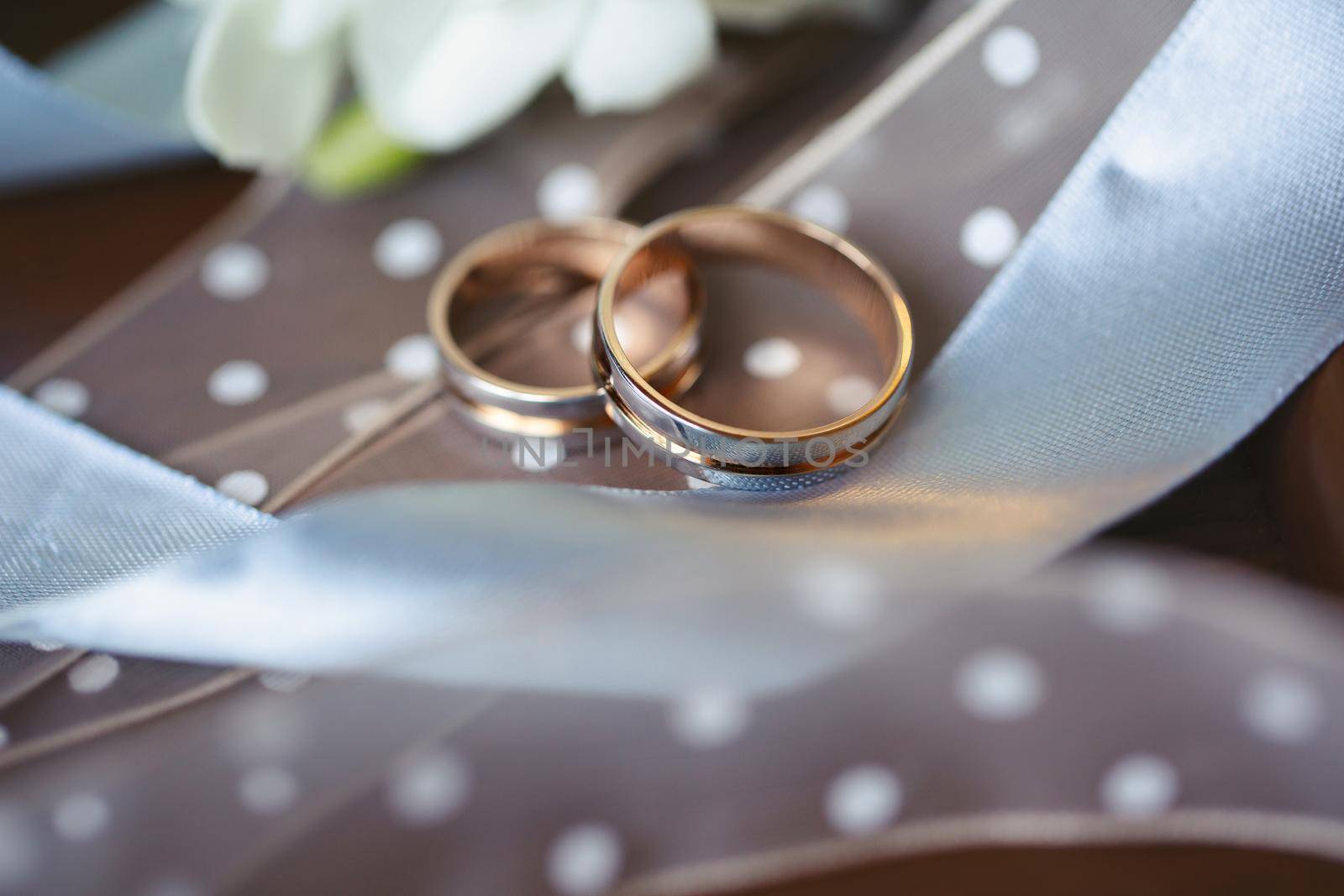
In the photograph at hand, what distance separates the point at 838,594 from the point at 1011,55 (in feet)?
0.55

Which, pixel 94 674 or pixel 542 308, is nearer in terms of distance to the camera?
pixel 94 674

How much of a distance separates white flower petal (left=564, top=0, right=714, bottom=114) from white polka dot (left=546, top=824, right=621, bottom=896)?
0.76ft

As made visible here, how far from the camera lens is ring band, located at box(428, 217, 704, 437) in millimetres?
333

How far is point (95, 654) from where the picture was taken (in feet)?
0.91

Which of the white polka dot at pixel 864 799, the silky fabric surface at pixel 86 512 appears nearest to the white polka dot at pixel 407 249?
the silky fabric surface at pixel 86 512

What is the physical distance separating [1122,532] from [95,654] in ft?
0.86

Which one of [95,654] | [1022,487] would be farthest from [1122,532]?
[95,654]

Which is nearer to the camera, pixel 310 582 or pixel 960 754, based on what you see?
pixel 310 582

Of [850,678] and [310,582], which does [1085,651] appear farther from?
[310,582]

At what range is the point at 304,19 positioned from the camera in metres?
0.33

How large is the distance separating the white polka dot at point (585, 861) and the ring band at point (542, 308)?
12 centimetres

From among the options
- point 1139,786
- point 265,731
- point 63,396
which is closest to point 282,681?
point 265,731

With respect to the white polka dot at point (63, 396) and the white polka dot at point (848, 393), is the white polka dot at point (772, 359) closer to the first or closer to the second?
the white polka dot at point (848, 393)

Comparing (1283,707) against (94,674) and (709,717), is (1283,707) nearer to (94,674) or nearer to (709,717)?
(709,717)
